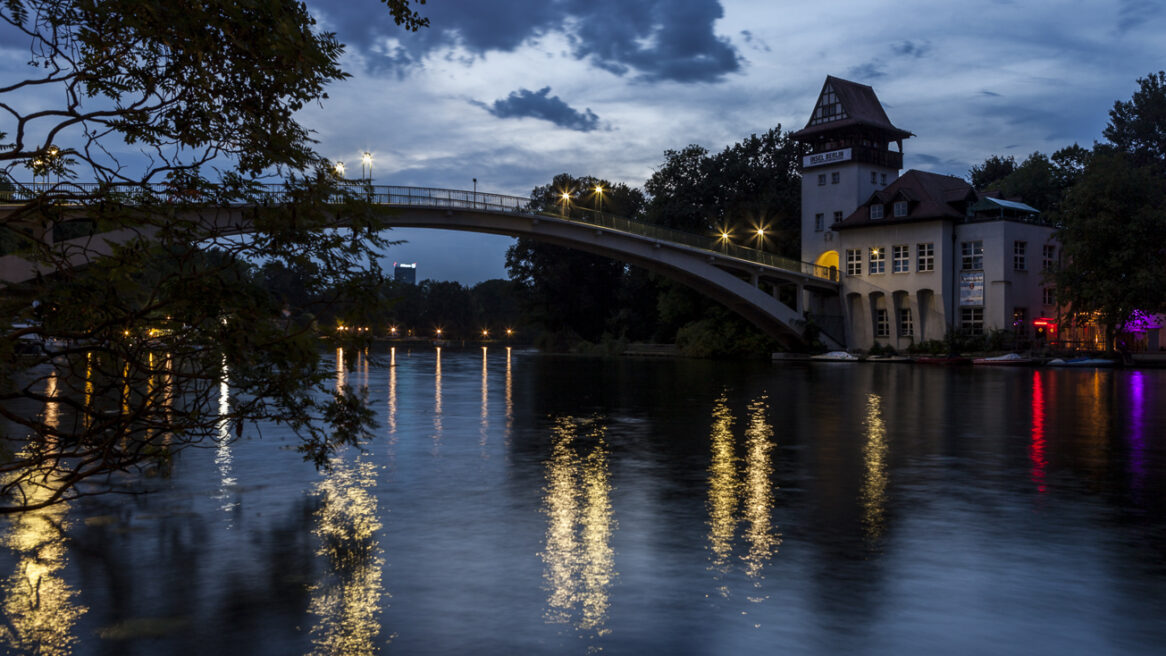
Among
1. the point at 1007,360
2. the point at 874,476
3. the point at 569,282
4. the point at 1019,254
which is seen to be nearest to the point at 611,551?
the point at 874,476

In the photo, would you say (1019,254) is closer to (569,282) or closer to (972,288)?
(972,288)

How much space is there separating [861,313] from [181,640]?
67884 millimetres

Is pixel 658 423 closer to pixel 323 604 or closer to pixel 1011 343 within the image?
pixel 323 604

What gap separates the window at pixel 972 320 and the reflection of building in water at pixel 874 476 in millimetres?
44783

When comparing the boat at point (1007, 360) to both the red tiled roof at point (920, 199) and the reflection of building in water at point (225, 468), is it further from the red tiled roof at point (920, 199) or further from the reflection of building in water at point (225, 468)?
the reflection of building in water at point (225, 468)

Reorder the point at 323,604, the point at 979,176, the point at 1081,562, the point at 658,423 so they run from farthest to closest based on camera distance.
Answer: the point at 979,176 < the point at 658,423 < the point at 1081,562 < the point at 323,604

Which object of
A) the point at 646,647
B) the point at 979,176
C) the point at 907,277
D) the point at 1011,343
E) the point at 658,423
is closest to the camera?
the point at 646,647

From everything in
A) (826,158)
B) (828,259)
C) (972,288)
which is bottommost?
(972,288)

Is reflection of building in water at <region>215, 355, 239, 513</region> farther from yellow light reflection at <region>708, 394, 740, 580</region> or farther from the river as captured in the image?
yellow light reflection at <region>708, 394, 740, 580</region>

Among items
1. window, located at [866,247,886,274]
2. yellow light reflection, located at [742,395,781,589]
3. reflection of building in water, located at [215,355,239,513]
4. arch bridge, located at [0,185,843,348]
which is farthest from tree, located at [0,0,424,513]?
window, located at [866,247,886,274]

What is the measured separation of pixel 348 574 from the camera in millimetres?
7500

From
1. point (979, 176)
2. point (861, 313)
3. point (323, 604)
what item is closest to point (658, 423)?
point (323, 604)

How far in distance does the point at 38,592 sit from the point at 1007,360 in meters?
55.4

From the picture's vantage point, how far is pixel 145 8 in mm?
6297
